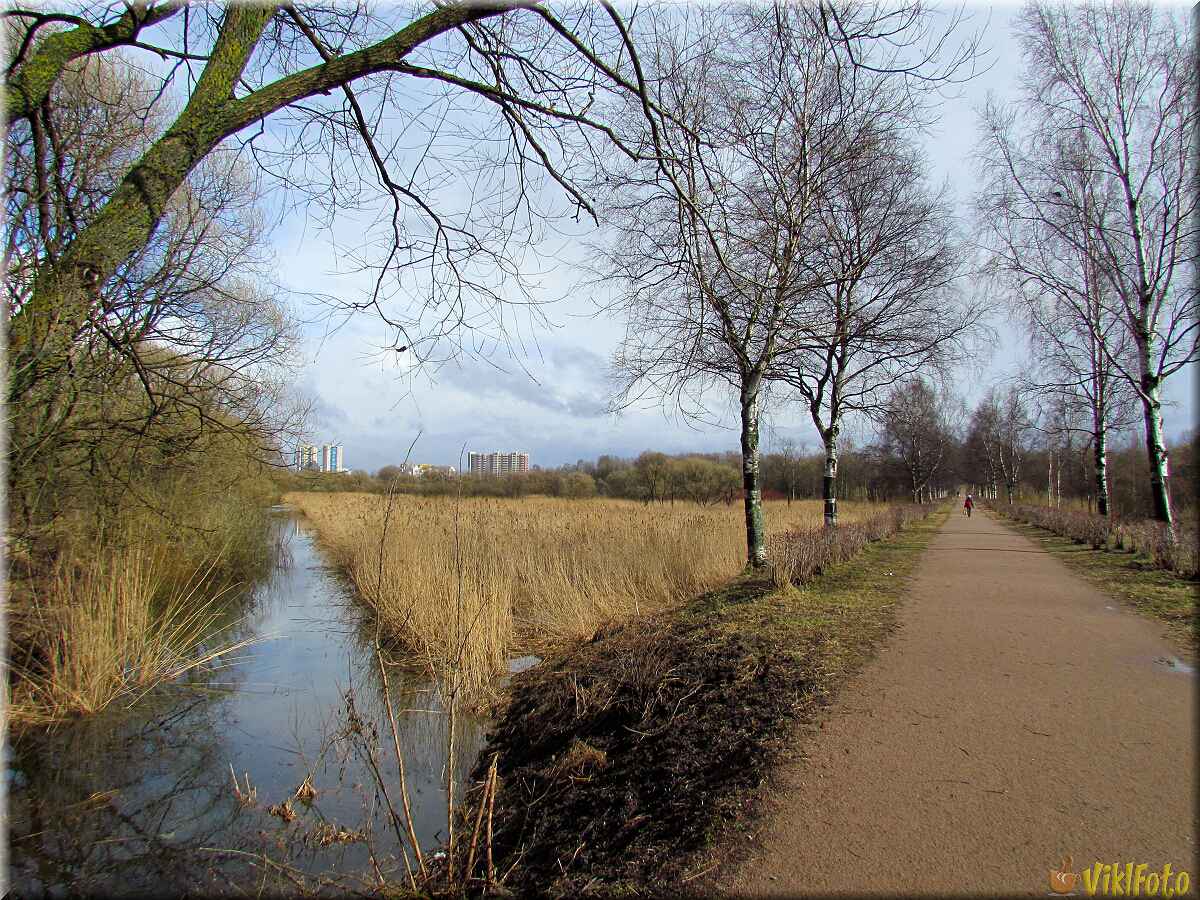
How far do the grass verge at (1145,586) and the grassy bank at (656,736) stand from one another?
8.19 feet

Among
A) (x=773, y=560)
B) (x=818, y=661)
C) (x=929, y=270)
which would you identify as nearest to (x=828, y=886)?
(x=818, y=661)

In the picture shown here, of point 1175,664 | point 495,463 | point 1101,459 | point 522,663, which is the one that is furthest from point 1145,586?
point 1101,459

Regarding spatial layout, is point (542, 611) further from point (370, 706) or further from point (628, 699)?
point (628, 699)

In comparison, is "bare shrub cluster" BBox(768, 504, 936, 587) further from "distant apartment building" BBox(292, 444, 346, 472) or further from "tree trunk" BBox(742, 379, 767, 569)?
"distant apartment building" BBox(292, 444, 346, 472)

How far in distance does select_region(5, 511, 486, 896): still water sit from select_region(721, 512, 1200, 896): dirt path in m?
2.13

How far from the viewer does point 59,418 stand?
13.3ft

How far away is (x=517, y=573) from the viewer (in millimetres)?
10555

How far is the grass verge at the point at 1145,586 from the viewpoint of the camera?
596 centimetres

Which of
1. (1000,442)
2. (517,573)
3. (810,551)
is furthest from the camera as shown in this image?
(1000,442)

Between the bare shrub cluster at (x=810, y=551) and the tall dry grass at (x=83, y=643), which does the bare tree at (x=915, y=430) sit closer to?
the bare shrub cluster at (x=810, y=551)

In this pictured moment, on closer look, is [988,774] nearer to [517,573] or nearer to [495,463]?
[495,463]

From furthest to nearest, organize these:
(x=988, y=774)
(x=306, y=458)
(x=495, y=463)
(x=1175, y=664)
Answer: (x=495, y=463) → (x=306, y=458) → (x=1175, y=664) → (x=988, y=774)

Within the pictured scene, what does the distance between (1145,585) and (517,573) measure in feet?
29.4

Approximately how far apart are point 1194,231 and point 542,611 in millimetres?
14668
